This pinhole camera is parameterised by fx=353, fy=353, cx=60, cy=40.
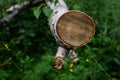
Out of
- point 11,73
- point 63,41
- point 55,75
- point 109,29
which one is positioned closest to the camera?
point 63,41

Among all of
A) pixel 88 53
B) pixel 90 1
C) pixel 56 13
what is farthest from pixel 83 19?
pixel 90 1

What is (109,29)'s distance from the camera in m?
3.84

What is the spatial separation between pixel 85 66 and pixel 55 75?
30cm

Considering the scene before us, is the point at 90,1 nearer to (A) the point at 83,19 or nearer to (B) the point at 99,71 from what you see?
(B) the point at 99,71

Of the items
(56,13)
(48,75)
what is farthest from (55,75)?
(56,13)

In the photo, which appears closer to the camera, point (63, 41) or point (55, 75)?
point (63, 41)

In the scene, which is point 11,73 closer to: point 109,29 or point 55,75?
point 55,75

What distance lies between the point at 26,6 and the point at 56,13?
41.1 inches

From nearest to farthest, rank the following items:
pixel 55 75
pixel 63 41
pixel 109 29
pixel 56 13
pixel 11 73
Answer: pixel 63 41 → pixel 56 13 → pixel 55 75 → pixel 11 73 → pixel 109 29

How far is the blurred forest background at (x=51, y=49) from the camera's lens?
3146 millimetres

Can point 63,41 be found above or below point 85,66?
above

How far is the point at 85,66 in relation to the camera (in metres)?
3.28

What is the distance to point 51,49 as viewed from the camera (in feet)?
12.5

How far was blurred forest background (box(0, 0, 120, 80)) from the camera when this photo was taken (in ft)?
10.3
